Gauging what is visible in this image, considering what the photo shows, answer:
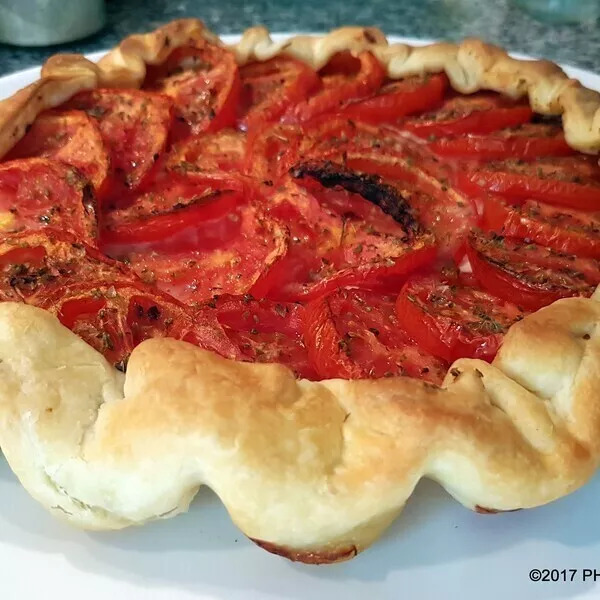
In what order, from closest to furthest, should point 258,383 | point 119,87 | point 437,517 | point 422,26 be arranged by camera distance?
point 258,383 < point 437,517 < point 119,87 < point 422,26

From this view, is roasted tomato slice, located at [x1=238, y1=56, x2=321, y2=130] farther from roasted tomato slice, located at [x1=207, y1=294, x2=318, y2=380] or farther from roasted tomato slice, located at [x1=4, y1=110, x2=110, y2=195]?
roasted tomato slice, located at [x1=207, y1=294, x2=318, y2=380]

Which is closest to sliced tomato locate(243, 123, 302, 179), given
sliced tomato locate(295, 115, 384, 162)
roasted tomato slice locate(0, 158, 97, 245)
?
sliced tomato locate(295, 115, 384, 162)

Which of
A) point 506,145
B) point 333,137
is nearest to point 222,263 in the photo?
point 333,137

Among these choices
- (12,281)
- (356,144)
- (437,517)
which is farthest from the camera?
(356,144)

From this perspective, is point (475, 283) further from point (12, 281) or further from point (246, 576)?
point (12, 281)

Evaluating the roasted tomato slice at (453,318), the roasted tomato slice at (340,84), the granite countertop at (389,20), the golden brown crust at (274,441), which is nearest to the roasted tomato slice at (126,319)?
the golden brown crust at (274,441)

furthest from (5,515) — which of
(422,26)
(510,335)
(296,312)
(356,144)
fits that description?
(422,26)

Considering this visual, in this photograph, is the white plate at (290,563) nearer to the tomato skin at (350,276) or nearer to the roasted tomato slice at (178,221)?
the tomato skin at (350,276)

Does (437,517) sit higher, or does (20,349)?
(20,349)
